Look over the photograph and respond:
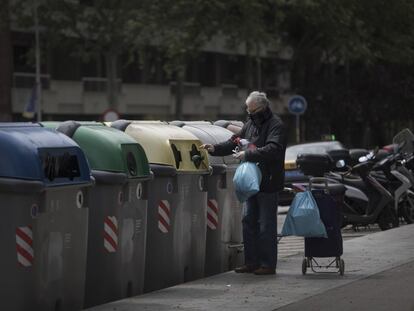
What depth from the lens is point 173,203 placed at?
11.0m

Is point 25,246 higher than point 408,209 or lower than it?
higher

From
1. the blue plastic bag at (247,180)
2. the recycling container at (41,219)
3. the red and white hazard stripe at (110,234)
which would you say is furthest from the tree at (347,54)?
the recycling container at (41,219)

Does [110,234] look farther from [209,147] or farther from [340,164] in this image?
[340,164]

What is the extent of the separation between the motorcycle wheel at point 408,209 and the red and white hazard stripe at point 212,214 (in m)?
7.54

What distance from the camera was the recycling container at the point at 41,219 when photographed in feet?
26.8

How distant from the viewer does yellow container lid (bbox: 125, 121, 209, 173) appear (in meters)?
11.0

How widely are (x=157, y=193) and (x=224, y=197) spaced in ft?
5.58

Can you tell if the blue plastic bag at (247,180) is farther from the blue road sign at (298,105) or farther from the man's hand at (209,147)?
the blue road sign at (298,105)

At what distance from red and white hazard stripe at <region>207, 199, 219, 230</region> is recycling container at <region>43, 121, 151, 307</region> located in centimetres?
185

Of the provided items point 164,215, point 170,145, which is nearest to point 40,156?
point 164,215

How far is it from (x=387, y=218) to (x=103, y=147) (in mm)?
9092

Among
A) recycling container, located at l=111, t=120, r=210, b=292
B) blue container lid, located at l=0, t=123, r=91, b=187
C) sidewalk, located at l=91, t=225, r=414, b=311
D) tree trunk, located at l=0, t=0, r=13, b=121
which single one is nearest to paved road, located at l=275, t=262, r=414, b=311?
sidewalk, located at l=91, t=225, r=414, b=311

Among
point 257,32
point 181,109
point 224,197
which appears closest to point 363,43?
point 257,32

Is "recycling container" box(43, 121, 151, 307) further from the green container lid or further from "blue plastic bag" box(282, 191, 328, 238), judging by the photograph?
"blue plastic bag" box(282, 191, 328, 238)
